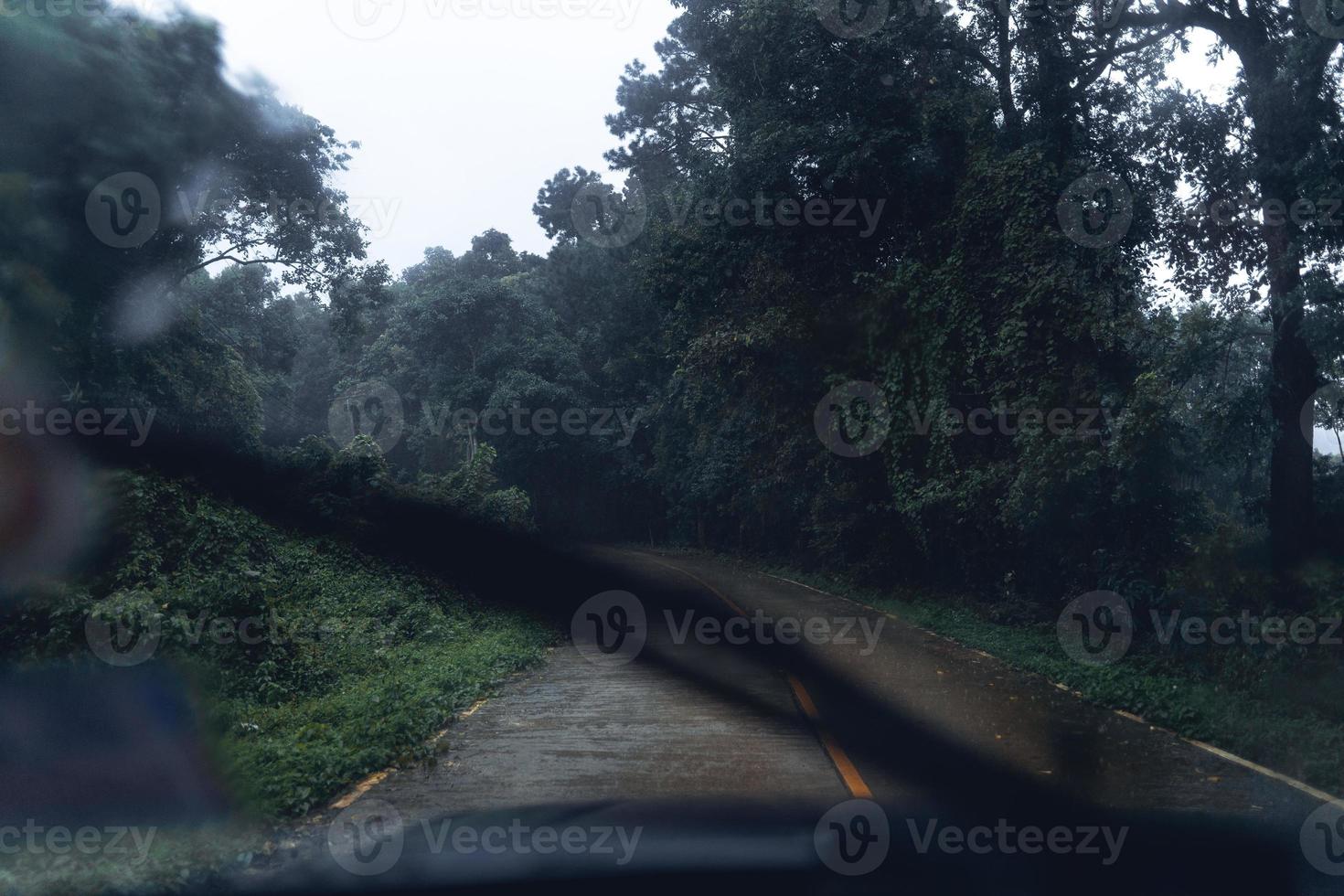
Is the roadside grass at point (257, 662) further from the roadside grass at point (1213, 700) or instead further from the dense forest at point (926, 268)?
the roadside grass at point (1213, 700)

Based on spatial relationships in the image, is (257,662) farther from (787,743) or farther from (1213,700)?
(1213,700)

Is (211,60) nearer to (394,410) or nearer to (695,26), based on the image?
(695,26)

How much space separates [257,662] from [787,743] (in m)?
5.30

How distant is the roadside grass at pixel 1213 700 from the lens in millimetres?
Result: 7684

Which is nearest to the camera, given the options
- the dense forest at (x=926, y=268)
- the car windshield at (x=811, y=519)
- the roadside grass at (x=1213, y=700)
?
the car windshield at (x=811, y=519)

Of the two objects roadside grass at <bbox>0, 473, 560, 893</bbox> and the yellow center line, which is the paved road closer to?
the yellow center line

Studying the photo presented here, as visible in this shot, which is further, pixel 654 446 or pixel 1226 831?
pixel 654 446

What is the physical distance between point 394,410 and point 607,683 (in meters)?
35.9

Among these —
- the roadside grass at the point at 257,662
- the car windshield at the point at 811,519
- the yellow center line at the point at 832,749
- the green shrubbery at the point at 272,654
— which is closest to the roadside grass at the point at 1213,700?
the car windshield at the point at 811,519

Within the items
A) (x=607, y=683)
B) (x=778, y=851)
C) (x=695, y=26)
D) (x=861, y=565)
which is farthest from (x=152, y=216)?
Answer: (x=861, y=565)

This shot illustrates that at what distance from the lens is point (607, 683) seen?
37.6ft

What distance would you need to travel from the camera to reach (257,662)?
10031 millimetres

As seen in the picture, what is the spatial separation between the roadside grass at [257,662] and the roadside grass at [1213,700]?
18.1 ft

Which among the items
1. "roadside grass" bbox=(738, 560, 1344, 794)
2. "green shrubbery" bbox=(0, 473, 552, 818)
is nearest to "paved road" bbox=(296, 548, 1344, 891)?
"roadside grass" bbox=(738, 560, 1344, 794)
